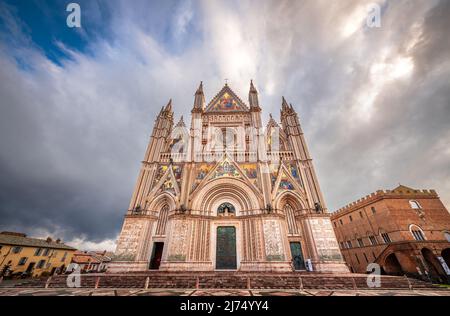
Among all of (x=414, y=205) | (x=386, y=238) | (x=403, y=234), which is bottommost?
(x=386, y=238)

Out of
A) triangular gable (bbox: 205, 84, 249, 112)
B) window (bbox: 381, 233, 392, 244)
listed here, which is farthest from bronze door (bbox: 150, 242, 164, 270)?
window (bbox: 381, 233, 392, 244)

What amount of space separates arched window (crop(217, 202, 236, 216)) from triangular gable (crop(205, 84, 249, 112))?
40.4 feet

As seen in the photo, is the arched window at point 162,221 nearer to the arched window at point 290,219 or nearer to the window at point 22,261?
the arched window at point 290,219

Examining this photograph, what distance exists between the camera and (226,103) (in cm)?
2358

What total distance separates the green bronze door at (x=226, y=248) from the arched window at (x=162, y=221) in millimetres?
4834

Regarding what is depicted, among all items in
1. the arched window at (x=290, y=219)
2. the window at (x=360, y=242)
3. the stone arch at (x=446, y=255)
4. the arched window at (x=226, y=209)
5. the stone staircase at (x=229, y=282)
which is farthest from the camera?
the window at (x=360, y=242)

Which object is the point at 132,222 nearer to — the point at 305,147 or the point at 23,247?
the point at 305,147

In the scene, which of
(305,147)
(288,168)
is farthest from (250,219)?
(305,147)

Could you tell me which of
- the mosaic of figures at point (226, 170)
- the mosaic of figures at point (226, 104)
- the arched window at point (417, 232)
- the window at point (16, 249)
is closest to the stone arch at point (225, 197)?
the mosaic of figures at point (226, 170)

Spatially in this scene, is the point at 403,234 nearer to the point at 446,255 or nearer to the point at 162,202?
the point at 446,255

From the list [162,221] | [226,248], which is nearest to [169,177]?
[162,221]

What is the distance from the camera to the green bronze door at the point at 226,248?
14.2 meters

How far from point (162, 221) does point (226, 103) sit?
16.2 meters
